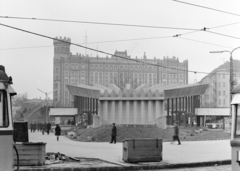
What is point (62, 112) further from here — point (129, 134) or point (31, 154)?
point (31, 154)

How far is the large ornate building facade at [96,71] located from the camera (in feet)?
507

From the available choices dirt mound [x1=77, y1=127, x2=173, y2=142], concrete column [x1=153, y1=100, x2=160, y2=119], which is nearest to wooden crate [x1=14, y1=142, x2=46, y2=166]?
dirt mound [x1=77, y1=127, x2=173, y2=142]

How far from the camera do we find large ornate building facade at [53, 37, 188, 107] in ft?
507

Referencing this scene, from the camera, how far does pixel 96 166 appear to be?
15.0 meters

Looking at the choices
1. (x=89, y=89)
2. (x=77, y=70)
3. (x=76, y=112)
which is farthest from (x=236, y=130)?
(x=77, y=70)

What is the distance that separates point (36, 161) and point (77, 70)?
14174cm

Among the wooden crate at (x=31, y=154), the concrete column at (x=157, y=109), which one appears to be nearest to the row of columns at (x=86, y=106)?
the concrete column at (x=157, y=109)

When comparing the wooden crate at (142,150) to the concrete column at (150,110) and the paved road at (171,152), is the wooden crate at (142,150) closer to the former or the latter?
the paved road at (171,152)

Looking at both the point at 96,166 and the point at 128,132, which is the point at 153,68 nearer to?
the point at 128,132

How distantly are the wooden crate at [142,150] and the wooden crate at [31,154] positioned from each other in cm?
330

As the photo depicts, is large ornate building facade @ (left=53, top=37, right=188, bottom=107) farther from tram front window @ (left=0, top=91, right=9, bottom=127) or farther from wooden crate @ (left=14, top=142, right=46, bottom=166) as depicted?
tram front window @ (left=0, top=91, right=9, bottom=127)

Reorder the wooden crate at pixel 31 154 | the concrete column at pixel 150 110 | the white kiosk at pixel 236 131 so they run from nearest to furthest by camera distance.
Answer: the white kiosk at pixel 236 131
the wooden crate at pixel 31 154
the concrete column at pixel 150 110

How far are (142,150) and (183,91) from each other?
136 ft

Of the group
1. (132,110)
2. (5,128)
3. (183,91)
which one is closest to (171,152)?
(5,128)
